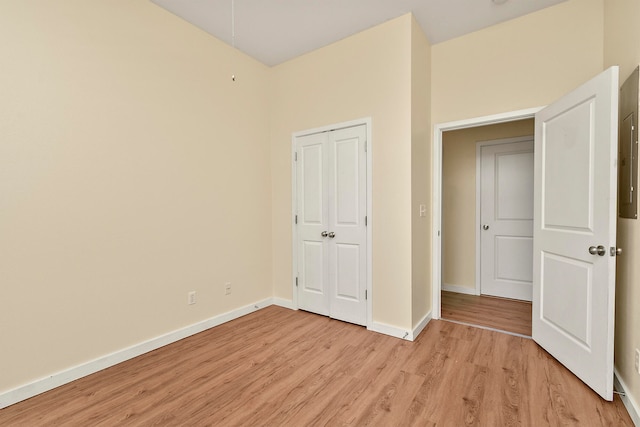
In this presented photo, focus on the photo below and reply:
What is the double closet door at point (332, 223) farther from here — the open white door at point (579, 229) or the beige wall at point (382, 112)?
the open white door at point (579, 229)

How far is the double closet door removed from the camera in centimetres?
312

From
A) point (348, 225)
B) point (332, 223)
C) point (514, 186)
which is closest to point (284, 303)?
point (332, 223)

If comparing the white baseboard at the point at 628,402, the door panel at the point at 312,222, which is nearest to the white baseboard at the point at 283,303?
the door panel at the point at 312,222

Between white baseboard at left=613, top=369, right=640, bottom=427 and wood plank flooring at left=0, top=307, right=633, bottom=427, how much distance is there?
0.14ft

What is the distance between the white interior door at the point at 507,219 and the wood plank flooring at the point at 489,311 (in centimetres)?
26

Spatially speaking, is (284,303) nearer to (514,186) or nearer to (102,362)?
(102,362)

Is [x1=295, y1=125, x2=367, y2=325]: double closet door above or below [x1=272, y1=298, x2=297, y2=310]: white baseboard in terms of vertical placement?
above

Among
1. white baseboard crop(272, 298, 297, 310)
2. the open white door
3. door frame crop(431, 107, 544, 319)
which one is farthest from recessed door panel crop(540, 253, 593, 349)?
white baseboard crop(272, 298, 297, 310)

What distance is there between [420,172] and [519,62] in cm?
135

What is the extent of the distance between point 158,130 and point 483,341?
11.6 ft

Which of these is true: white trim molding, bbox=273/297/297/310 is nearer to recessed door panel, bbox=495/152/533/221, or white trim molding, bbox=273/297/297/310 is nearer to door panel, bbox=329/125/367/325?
door panel, bbox=329/125/367/325

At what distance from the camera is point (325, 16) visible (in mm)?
2799

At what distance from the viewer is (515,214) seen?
396 centimetres

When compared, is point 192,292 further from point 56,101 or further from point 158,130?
point 56,101
